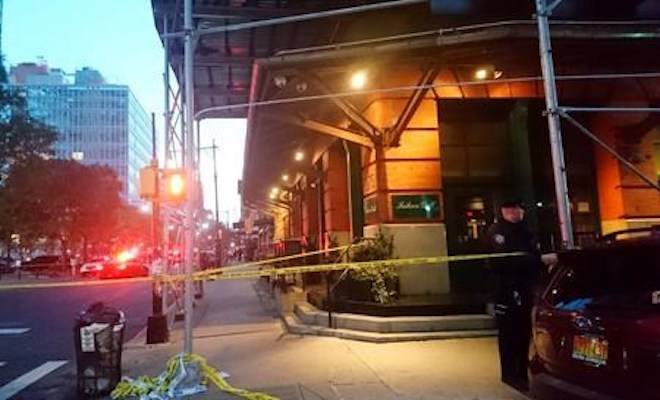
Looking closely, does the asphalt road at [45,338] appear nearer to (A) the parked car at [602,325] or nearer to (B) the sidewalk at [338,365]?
(B) the sidewalk at [338,365]

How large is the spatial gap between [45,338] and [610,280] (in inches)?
462

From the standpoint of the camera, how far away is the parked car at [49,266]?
45.3 meters

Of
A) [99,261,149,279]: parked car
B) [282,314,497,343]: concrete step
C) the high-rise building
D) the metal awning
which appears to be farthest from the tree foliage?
the high-rise building

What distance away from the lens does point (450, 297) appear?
34.7 feet

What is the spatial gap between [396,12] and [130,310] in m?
12.0

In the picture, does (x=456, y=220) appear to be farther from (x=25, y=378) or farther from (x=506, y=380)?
(x=25, y=378)

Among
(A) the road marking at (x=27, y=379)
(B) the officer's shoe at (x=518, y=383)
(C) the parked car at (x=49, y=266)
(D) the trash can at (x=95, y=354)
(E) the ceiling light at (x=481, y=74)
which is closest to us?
(B) the officer's shoe at (x=518, y=383)

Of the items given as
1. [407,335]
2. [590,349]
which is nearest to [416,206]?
[407,335]

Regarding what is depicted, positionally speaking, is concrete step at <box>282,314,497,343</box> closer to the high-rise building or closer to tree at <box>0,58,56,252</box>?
tree at <box>0,58,56,252</box>

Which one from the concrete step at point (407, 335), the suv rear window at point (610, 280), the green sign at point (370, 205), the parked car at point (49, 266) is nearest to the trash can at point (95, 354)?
the concrete step at point (407, 335)

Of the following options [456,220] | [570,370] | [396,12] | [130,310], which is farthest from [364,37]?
[130,310]

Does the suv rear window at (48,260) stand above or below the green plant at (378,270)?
above

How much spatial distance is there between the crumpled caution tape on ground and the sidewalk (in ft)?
0.63

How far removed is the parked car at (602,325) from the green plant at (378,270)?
5.51 m
